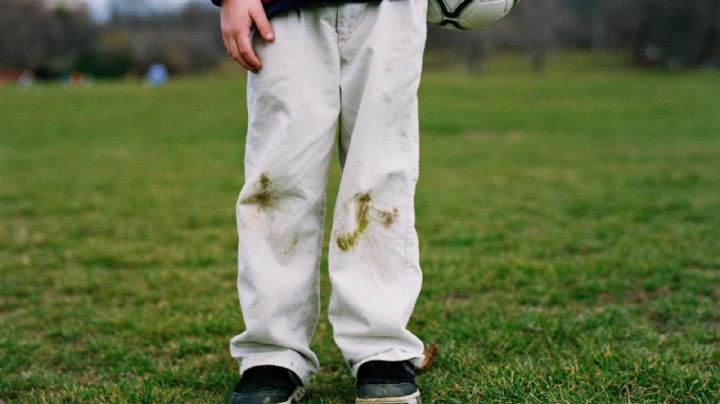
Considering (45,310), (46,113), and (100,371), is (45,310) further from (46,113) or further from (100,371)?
(46,113)

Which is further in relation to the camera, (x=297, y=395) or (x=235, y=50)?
(x=297, y=395)

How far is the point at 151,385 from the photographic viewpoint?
2.24 metres

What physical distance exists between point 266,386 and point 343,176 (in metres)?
0.61

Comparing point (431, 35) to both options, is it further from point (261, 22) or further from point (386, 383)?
point (386, 383)

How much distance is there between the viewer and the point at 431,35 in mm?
66125

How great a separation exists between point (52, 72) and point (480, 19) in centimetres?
6462

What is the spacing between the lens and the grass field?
2254 mm

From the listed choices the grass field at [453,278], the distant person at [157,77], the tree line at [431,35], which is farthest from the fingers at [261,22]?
the tree line at [431,35]

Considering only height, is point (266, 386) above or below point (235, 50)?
below

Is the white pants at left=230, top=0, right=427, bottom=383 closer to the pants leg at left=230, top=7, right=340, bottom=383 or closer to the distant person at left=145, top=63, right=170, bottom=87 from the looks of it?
the pants leg at left=230, top=7, right=340, bottom=383

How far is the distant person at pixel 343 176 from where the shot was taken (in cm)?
193

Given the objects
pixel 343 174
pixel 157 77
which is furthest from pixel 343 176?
pixel 157 77

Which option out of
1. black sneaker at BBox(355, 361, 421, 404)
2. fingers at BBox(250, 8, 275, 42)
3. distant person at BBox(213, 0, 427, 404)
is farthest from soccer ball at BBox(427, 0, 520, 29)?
black sneaker at BBox(355, 361, 421, 404)

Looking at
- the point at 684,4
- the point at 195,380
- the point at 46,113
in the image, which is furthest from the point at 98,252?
the point at 684,4
